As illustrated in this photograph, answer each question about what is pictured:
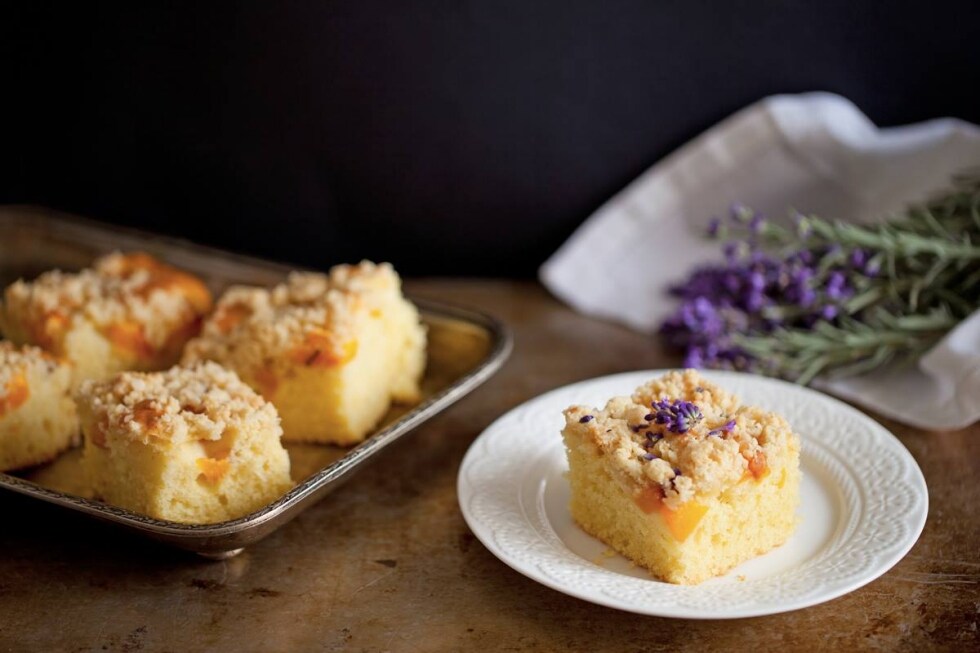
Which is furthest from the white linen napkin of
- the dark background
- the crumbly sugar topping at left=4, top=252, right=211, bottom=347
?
the crumbly sugar topping at left=4, top=252, right=211, bottom=347

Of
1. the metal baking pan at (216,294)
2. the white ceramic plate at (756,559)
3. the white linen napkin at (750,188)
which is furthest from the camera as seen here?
the white linen napkin at (750,188)

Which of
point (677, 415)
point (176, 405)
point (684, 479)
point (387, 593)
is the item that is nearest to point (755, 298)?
point (677, 415)

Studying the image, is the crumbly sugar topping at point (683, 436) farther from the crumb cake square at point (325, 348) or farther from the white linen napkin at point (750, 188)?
the white linen napkin at point (750, 188)

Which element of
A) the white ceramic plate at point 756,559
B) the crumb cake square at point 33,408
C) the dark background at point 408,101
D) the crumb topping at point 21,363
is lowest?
the white ceramic plate at point 756,559

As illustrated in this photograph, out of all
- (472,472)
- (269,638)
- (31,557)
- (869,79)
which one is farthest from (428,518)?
(869,79)

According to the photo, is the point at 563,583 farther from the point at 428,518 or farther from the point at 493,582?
the point at 428,518

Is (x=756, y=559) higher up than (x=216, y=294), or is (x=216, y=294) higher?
(x=216, y=294)

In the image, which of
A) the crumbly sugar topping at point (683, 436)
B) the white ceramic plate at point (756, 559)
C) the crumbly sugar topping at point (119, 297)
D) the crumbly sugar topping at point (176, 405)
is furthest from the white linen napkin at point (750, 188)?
the crumbly sugar topping at point (176, 405)

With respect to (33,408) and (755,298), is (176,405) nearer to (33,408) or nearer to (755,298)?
(33,408)
